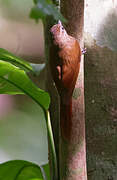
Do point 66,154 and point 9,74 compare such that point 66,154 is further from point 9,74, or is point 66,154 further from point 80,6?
point 80,6

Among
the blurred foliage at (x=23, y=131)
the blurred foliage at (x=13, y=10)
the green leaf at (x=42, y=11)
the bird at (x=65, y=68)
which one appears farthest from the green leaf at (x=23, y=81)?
the blurred foliage at (x=13, y=10)

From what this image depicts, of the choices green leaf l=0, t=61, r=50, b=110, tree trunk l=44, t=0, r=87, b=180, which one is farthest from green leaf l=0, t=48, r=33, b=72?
tree trunk l=44, t=0, r=87, b=180

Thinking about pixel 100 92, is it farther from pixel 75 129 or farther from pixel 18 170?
pixel 18 170

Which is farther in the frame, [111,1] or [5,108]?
[5,108]

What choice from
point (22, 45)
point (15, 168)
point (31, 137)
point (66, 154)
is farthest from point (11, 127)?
point (66, 154)

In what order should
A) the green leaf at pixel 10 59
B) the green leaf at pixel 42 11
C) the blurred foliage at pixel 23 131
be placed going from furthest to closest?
the blurred foliage at pixel 23 131
the green leaf at pixel 10 59
the green leaf at pixel 42 11

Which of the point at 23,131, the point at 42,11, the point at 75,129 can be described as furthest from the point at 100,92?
the point at 23,131

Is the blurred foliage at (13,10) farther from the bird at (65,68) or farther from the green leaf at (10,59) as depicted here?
the bird at (65,68)
